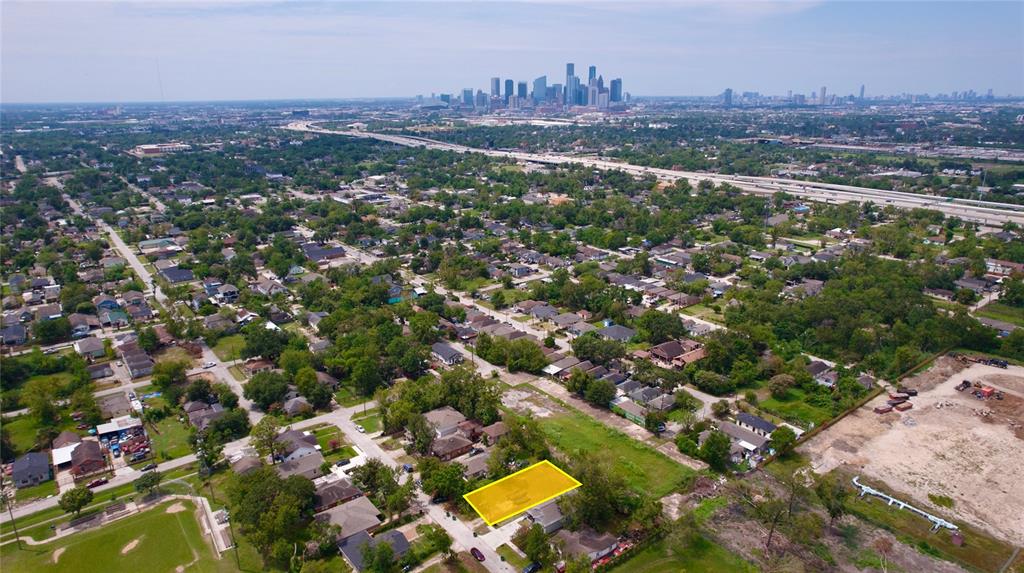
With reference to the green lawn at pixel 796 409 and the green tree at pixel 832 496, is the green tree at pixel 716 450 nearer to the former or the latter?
the green tree at pixel 832 496

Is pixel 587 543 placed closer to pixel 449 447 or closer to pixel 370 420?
pixel 449 447

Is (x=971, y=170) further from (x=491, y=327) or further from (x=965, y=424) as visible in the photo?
(x=491, y=327)

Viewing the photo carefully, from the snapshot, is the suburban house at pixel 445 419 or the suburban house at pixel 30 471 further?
the suburban house at pixel 445 419

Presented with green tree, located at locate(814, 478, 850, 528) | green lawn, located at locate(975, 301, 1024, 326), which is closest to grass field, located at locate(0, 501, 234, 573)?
green tree, located at locate(814, 478, 850, 528)

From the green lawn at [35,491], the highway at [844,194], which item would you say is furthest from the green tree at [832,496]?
the highway at [844,194]

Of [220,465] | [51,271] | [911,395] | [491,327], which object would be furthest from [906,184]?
[51,271]

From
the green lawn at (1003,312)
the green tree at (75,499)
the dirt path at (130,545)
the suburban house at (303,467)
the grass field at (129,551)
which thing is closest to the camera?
the grass field at (129,551)

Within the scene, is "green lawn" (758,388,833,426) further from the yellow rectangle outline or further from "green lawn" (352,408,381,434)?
"green lawn" (352,408,381,434)
